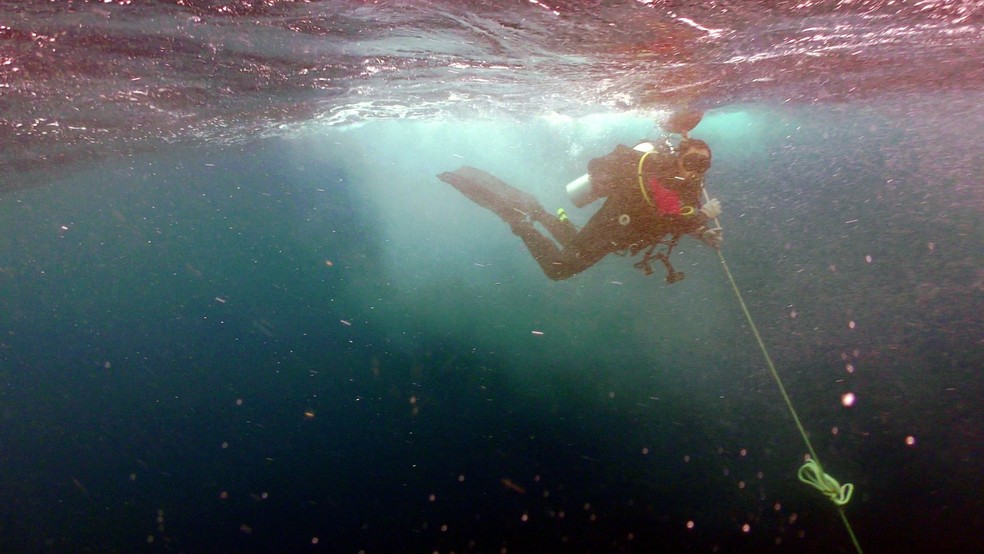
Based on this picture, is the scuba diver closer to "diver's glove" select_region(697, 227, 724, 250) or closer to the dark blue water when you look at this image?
"diver's glove" select_region(697, 227, 724, 250)

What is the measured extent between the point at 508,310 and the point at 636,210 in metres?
31.5

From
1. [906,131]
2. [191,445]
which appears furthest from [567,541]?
[191,445]

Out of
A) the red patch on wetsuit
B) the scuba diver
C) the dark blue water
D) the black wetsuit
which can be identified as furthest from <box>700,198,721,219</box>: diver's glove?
the dark blue water

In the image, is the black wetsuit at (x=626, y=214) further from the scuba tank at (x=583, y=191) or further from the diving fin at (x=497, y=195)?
the diving fin at (x=497, y=195)

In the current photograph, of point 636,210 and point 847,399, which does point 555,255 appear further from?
point 847,399

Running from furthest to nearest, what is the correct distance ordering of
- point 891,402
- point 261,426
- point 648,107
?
point 261,426
point 891,402
point 648,107

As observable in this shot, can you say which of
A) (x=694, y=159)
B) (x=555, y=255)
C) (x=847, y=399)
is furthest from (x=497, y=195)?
(x=847, y=399)

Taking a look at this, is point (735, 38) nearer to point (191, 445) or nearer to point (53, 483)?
point (191, 445)

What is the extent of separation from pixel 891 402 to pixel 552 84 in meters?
25.2

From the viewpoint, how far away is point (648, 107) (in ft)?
38.9

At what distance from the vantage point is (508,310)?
3672cm

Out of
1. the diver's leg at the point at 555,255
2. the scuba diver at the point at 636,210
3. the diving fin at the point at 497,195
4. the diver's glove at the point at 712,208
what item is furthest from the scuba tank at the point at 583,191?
the diver's glove at the point at 712,208

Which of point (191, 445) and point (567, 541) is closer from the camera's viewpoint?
point (567, 541)

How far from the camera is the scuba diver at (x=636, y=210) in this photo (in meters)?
5.05
